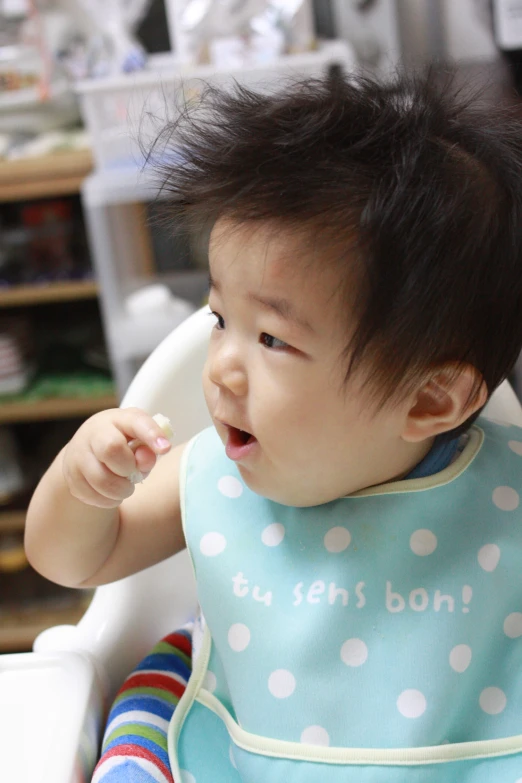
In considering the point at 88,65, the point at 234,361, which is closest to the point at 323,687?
the point at 234,361

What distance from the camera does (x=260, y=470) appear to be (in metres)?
0.58

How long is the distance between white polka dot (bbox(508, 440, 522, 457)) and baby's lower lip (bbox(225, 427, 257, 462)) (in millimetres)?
211

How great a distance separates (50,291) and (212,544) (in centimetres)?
106

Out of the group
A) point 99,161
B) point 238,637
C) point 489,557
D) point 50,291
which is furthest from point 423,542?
point 50,291

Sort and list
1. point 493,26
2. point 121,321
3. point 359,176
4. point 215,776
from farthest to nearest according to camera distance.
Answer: point 121,321
point 493,26
point 215,776
point 359,176

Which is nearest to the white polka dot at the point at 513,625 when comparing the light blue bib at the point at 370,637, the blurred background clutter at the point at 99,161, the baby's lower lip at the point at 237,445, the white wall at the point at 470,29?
the light blue bib at the point at 370,637

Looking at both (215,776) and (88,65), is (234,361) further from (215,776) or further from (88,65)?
(88,65)

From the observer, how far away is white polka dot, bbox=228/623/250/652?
2.01 feet

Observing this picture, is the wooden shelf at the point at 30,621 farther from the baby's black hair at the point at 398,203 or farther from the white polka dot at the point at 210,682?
the baby's black hair at the point at 398,203

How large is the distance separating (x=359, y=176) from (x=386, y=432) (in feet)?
0.56

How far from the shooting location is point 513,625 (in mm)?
590

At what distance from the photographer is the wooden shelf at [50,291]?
160 centimetres

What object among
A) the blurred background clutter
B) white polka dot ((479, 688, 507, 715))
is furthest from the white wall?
white polka dot ((479, 688, 507, 715))

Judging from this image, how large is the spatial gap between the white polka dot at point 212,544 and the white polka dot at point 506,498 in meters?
0.20
